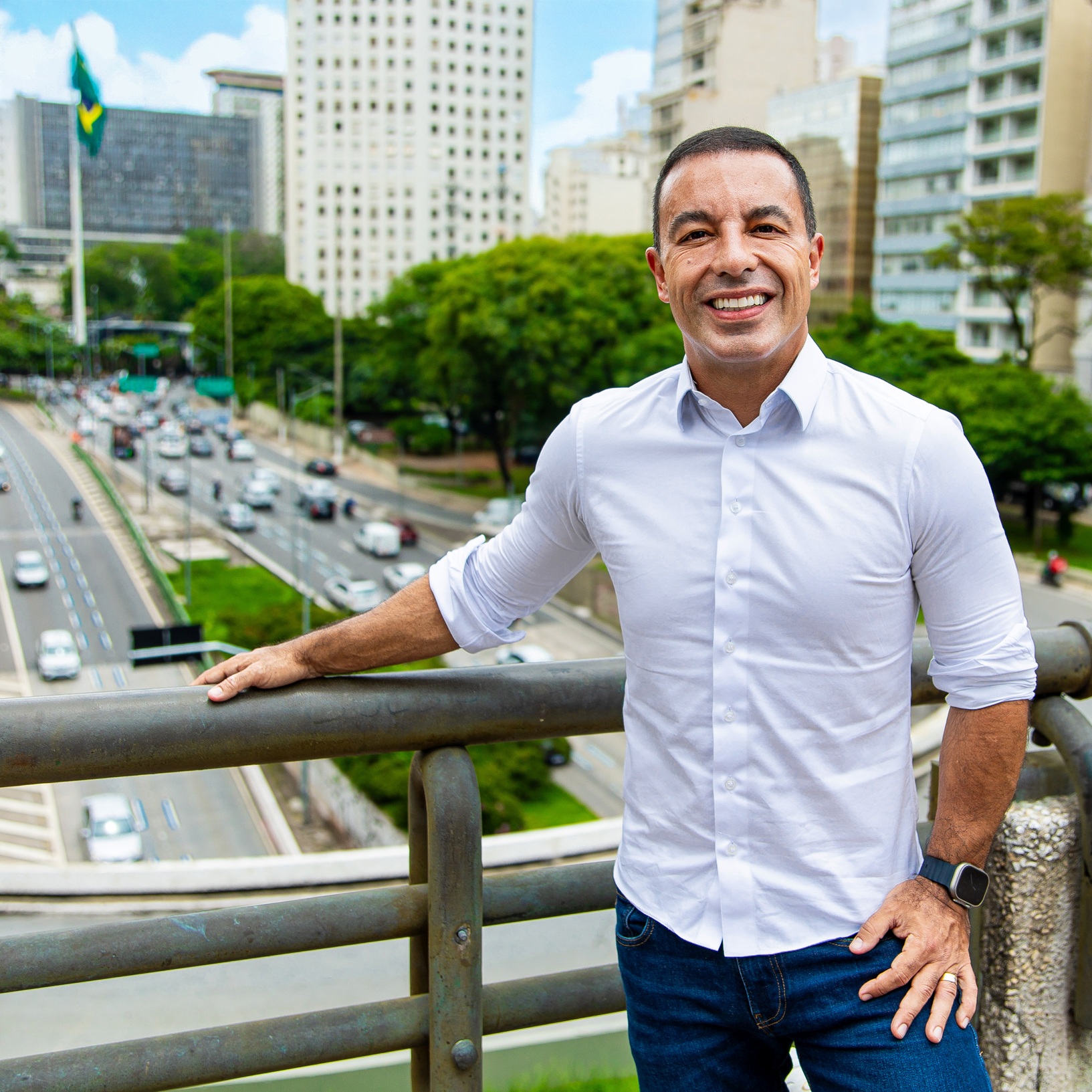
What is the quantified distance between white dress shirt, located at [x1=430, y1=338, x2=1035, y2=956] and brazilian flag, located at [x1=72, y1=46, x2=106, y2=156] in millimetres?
50541

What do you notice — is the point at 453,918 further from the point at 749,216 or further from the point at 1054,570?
the point at 1054,570

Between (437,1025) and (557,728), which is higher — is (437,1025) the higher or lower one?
the lower one

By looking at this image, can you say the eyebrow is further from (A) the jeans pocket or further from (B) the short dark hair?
(A) the jeans pocket

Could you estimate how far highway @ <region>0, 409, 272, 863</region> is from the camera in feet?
71.1

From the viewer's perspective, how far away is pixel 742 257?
1.55 meters

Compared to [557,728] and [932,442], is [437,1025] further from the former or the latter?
[932,442]

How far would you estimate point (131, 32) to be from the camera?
190 ft

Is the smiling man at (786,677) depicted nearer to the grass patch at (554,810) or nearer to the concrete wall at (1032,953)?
the concrete wall at (1032,953)

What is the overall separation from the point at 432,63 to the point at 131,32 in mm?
42316

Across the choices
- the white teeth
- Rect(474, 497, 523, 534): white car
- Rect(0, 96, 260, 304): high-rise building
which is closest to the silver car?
Rect(474, 497, 523, 534): white car

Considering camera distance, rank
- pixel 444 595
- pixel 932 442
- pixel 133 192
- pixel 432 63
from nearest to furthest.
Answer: pixel 932 442, pixel 444 595, pixel 432 63, pixel 133 192

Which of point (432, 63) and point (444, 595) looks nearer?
point (444, 595)

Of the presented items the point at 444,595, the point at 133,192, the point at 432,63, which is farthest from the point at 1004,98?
the point at 133,192

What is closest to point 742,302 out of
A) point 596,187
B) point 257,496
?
point 257,496
